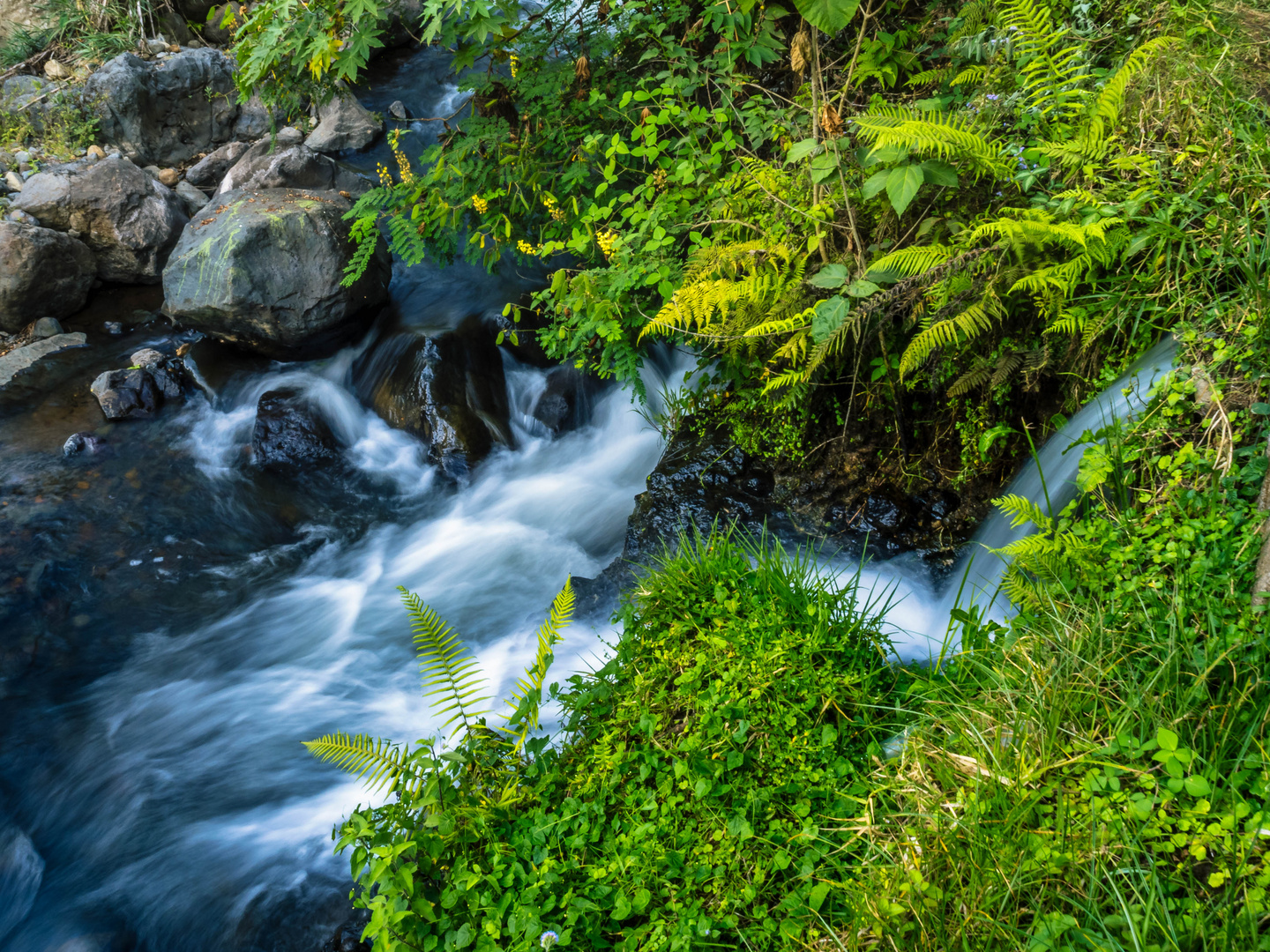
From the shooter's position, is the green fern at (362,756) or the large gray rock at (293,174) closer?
the green fern at (362,756)

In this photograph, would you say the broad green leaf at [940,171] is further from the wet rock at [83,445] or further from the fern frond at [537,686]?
the wet rock at [83,445]

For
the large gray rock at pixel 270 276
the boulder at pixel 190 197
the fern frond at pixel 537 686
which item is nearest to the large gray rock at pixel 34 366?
the large gray rock at pixel 270 276

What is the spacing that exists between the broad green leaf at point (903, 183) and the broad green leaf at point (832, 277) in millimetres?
490

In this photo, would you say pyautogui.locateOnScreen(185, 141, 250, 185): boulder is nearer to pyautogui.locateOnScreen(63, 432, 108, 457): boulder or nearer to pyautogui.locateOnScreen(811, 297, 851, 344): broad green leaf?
pyautogui.locateOnScreen(63, 432, 108, 457): boulder

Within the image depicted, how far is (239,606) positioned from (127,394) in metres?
3.07

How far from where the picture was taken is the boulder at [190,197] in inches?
377

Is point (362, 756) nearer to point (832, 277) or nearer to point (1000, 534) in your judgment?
point (832, 277)

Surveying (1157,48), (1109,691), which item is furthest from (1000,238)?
(1109,691)

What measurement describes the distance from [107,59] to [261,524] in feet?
26.8

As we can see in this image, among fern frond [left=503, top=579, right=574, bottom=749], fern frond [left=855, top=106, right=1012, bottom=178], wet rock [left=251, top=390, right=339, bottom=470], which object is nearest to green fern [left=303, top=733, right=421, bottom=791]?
fern frond [left=503, top=579, right=574, bottom=749]

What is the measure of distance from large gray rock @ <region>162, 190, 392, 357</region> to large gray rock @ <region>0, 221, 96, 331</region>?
1.80m

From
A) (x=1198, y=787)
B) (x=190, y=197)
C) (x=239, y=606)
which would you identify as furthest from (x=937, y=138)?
(x=190, y=197)

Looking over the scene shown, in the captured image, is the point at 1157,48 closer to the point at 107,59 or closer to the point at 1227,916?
the point at 1227,916

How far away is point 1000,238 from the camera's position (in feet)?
11.6
